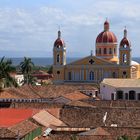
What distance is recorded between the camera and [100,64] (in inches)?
2776

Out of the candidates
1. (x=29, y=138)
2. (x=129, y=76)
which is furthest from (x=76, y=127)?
(x=129, y=76)

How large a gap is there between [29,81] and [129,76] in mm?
13503

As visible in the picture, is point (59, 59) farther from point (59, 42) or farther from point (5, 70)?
point (5, 70)

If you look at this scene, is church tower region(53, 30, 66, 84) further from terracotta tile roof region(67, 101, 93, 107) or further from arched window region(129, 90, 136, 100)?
terracotta tile roof region(67, 101, 93, 107)

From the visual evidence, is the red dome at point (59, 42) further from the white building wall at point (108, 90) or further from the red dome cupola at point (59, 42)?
the white building wall at point (108, 90)

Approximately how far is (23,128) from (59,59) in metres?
40.4

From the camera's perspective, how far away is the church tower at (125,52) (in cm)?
7131

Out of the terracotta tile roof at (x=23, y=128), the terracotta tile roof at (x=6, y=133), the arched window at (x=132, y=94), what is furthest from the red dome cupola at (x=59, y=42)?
the terracotta tile roof at (x=6, y=133)

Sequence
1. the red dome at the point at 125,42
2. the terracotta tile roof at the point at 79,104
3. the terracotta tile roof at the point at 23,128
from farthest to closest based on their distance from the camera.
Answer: the red dome at the point at 125,42
the terracotta tile roof at the point at 79,104
the terracotta tile roof at the point at 23,128

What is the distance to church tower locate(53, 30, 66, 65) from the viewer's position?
240 ft

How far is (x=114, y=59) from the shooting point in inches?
2908

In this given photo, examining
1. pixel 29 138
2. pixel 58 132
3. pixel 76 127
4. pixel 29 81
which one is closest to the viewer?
pixel 29 138

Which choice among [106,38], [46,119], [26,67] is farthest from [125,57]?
[46,119]

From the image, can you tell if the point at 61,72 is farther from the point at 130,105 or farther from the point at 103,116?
the point at 103,116
